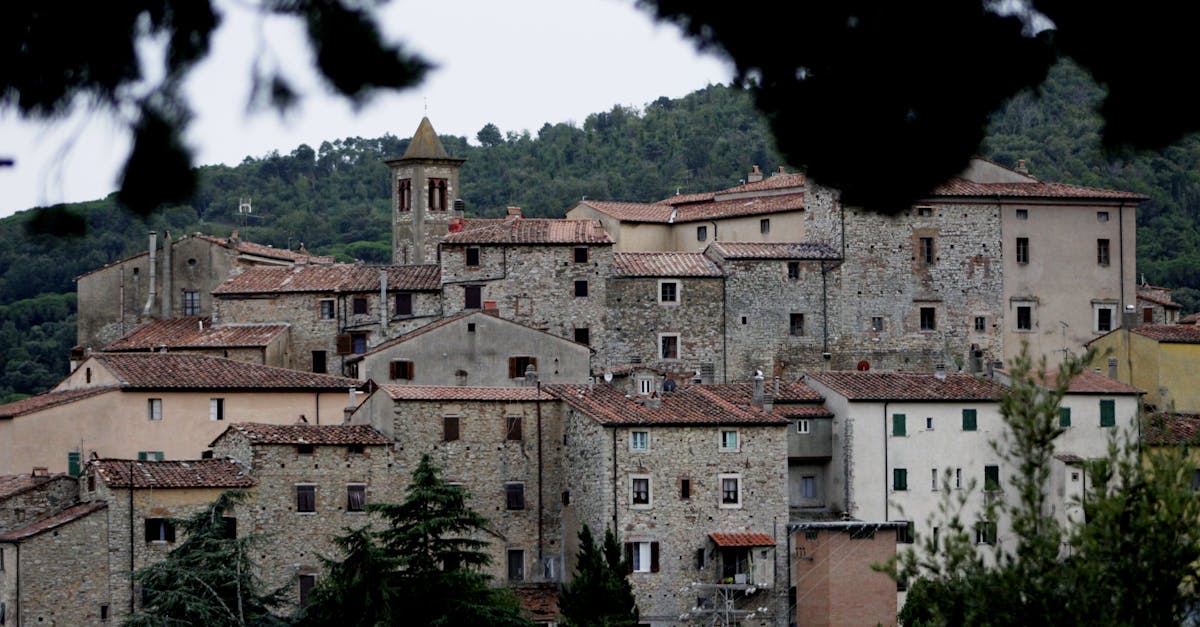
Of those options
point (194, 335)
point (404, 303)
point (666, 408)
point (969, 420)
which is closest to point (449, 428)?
point (666, 408)

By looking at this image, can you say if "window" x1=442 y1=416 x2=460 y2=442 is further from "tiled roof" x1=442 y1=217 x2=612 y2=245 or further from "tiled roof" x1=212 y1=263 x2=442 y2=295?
"tiled roof" x1=212 y1=263 x2=442 y2=295

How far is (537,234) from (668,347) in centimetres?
399

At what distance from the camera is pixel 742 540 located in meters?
42.6

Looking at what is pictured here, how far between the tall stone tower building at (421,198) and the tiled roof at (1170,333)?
19234mm

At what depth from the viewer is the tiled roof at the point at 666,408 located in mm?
43000

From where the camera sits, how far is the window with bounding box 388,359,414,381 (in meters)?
47.8

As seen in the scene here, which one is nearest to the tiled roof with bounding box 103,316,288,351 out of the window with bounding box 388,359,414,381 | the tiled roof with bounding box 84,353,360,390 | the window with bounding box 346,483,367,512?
the tiled roof with bounding box 84,353,360,390

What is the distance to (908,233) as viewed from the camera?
53.0 m

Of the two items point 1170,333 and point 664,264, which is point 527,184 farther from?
point 1170,333

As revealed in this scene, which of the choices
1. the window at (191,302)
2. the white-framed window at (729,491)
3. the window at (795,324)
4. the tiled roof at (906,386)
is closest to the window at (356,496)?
the white-framed window at (729,491)

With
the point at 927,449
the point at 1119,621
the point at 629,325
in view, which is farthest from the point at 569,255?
the point at 1119,621

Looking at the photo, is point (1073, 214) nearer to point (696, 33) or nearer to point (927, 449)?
A: point (927, 449)

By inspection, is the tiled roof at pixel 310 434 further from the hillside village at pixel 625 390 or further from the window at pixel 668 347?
the window at pixel 668 347

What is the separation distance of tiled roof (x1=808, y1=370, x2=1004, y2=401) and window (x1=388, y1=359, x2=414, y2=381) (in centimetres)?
864
